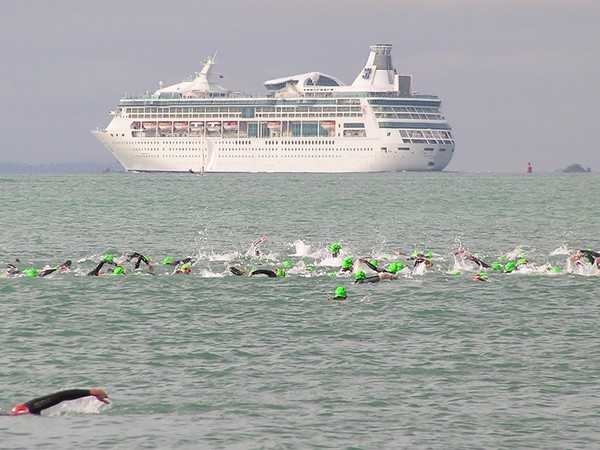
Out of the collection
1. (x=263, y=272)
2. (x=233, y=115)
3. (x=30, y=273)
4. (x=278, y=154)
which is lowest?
(x=30, y=273)

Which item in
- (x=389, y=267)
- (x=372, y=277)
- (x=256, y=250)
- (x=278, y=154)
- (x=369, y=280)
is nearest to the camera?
(x=369, y=280)

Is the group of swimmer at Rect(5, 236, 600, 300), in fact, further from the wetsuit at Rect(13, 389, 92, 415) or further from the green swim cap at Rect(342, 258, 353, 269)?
the wetsuit at Rect(13, 389, 92, 415)

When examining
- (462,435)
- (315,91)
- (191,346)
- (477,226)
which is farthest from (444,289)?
(315,91)

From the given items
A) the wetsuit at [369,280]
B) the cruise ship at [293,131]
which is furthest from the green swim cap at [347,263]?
the cruise ship at [293,131]

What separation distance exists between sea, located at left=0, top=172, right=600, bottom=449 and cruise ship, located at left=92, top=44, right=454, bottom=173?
452 feet

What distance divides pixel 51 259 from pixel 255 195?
2469 inches

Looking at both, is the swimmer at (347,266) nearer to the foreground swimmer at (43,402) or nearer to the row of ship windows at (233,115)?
the foreground swimmer at (43,402)

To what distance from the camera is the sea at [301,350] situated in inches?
621

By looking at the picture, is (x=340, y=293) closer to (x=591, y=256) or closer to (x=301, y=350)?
(x=301, y=350)

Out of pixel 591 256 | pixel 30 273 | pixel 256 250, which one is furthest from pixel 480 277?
pixel 30 273

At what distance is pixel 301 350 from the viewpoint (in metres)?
21.3

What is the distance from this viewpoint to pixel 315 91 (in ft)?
640

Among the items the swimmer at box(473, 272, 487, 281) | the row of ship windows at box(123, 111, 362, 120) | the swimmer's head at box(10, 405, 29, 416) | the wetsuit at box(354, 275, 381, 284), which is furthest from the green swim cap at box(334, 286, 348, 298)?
the row of ship windows at box(123, 111, 362, 120)

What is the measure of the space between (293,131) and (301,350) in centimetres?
16822
